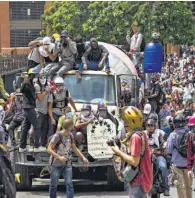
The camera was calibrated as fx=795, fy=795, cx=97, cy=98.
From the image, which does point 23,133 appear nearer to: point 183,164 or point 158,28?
point 183,164

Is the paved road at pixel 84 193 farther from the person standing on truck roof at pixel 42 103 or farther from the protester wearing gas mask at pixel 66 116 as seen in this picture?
the protester wearing gas mask at pixel 66 116

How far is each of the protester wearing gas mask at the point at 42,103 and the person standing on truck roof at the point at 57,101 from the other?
0.33 feet

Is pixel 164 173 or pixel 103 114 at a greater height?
pixel 103 114

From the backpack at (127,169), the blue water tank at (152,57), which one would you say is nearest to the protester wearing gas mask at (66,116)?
the backpack at (127,169)

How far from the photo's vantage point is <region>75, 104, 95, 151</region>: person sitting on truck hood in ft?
49.9

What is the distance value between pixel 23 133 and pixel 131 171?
21.5ft

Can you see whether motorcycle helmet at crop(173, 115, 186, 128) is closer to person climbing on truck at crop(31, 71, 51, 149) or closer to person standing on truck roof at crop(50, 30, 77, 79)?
person climbing on truck at crop(31, 71, 51, 149)

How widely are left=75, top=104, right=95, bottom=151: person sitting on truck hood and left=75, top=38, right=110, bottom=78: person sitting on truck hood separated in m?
1.74

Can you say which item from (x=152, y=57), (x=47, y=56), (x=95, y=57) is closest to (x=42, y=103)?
(x=47, y=56)

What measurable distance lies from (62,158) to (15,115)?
15.9 ft

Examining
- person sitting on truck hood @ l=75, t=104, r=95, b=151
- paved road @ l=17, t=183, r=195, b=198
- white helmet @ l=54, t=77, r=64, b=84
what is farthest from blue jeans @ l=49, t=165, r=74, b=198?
white helmet @ l=54, t=77, r=64, b=84

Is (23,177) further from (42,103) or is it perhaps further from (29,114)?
(42,103)

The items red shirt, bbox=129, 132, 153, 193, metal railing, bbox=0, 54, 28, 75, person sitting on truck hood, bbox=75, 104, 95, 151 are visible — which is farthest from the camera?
metal railing, bbox=0, 54, 28, 75

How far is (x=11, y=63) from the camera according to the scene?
34562 millimetres
